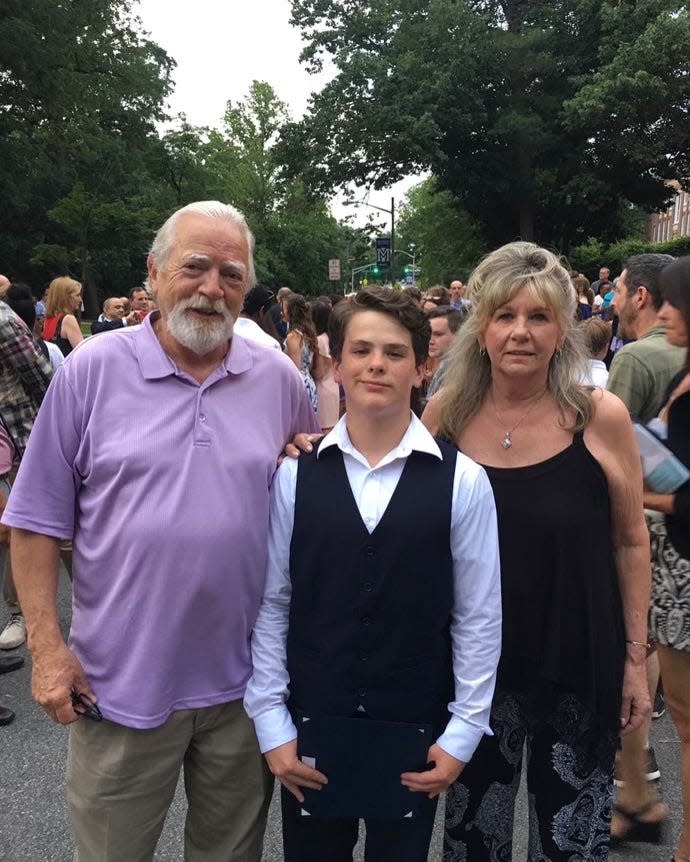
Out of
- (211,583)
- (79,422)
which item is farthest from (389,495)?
(79,422)

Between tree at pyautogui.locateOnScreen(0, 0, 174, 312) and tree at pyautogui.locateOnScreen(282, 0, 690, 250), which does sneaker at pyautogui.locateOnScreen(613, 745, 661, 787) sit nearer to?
tree at pyautogui.locateOnScreen(282, 0, 690, 250)

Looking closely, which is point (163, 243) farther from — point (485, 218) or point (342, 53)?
point (485, 218)

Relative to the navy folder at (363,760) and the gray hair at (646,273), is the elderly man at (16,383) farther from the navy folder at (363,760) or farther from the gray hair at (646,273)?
the gray hair at (646,273)

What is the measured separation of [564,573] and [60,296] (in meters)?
6.82

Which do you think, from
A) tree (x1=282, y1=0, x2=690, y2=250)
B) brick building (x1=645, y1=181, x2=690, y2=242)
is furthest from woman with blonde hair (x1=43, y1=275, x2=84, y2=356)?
brick building (x1=645, y1=181, x2=690, y2=242)

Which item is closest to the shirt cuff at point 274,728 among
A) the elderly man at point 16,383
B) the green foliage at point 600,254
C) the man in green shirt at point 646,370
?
the man in green shirt at point 646,370

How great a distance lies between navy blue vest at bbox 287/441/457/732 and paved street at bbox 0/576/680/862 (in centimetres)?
132

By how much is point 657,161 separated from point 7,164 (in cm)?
2442

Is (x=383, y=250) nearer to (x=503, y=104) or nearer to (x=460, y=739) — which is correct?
(x=503, y=104)

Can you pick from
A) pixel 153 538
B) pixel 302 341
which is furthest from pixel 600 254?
pixel 153 538

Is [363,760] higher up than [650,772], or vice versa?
[363,760]

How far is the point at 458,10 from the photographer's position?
938 inches

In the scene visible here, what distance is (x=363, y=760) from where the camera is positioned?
175cm

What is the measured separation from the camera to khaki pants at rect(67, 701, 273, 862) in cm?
187
